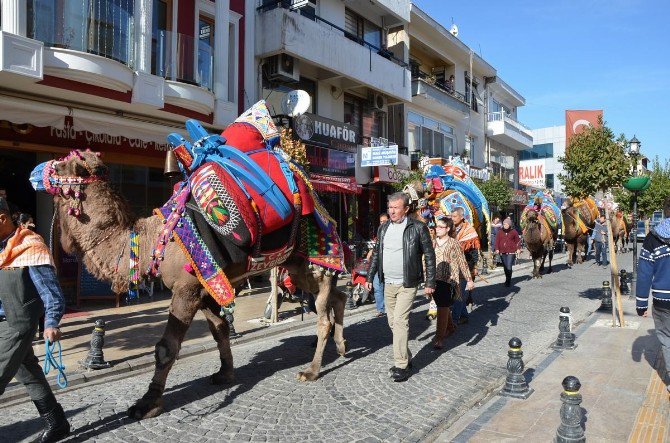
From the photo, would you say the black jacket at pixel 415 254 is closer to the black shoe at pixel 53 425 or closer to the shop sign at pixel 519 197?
the black shoe at pixel 53 425

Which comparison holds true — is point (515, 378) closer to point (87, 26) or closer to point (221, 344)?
point (221, 344)

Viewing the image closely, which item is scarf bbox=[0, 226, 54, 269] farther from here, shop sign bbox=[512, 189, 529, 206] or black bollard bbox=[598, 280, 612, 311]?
shop sign bbox=[512, 189, 529, 206]

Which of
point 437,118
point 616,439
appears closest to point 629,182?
point 616,439

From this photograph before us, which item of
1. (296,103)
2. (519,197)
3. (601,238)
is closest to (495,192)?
(601,238)

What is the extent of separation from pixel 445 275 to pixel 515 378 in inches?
84.7

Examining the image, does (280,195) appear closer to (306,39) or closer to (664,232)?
(664,232)


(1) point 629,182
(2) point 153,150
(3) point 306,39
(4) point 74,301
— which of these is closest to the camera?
(1) point 629,182

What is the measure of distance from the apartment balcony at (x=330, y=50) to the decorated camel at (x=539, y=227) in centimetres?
703

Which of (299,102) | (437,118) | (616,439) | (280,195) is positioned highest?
(437,118)

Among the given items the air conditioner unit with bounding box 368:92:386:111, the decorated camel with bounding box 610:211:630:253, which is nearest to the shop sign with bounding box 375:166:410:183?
the air conditioner unit with bounding box 368:92:386:111

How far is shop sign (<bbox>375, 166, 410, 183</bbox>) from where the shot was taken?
18453mm

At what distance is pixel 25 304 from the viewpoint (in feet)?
12.5

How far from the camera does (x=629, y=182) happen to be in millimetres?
8648

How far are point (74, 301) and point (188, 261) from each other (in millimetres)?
7287
